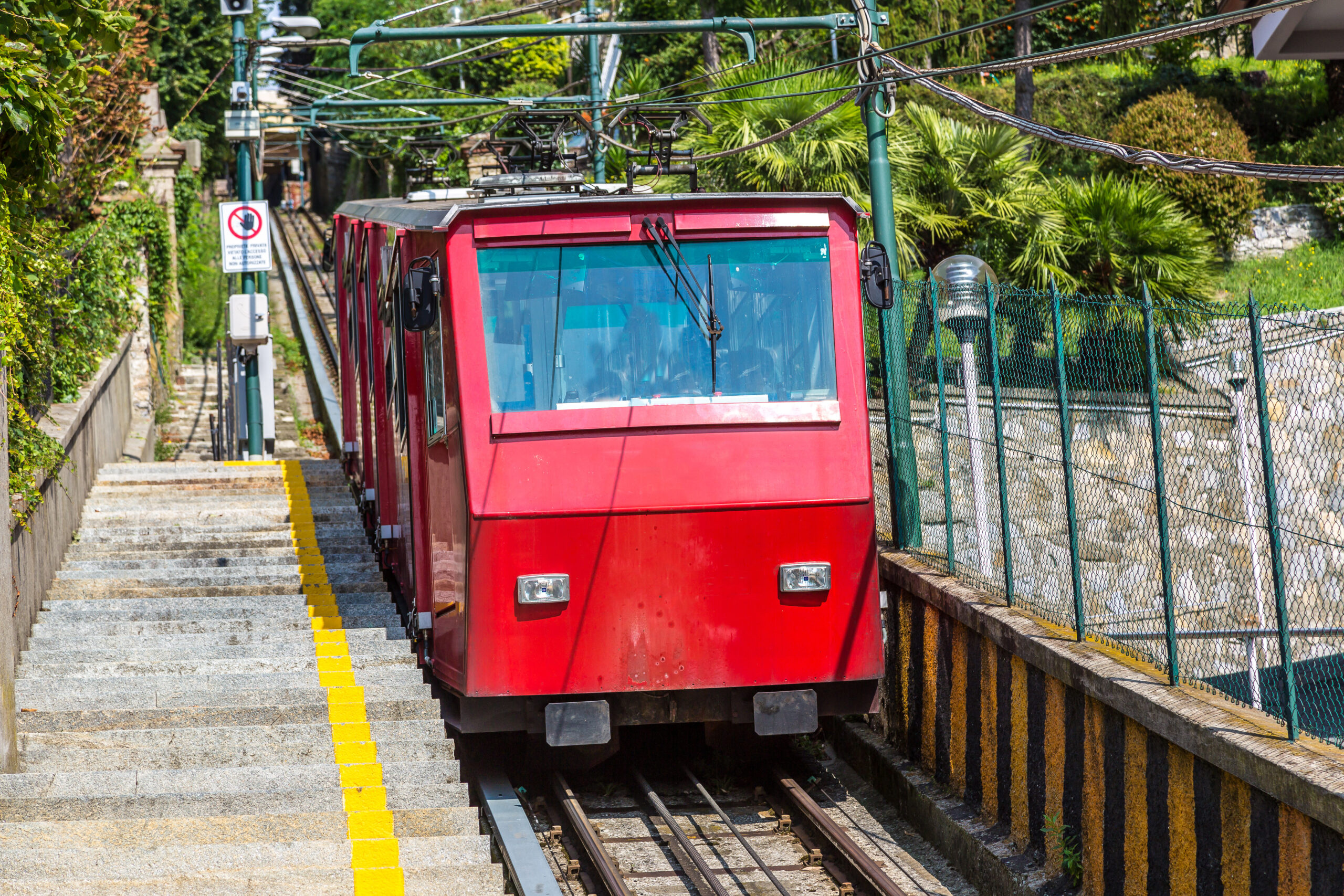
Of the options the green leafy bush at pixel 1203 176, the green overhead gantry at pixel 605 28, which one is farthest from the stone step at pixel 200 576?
the green leafy bush at pixel 1203 176

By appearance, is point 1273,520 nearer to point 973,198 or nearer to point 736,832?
point 736,832

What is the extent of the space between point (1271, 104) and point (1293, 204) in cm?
494

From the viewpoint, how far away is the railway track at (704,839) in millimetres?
7715

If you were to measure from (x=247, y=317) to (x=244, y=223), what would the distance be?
4.06ft

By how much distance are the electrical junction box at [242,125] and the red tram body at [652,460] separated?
11.9m

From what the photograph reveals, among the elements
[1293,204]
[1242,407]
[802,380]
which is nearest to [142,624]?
[802,380]

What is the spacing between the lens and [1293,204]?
22109 mm

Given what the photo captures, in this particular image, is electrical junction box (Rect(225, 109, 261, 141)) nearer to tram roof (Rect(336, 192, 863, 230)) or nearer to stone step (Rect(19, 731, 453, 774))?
tram roof (Rect(336, 192, 863, 230))

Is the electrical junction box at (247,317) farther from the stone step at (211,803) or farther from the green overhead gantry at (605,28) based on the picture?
the stone step at (211,803)

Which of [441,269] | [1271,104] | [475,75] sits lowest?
[441,269]

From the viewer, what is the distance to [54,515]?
11055 mm

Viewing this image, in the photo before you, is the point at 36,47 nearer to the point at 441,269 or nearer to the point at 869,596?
the point at 441,269

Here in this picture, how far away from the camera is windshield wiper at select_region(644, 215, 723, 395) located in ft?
27.0

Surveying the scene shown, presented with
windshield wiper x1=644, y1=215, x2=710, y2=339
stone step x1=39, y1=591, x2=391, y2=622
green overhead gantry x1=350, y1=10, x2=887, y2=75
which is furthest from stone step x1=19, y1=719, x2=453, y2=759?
green overhead gantry x1=350, y1=10, x2=887, y2=75
